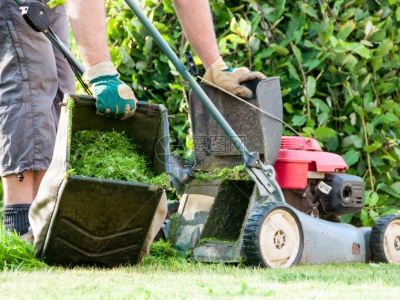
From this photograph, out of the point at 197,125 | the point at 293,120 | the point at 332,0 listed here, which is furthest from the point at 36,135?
the point at 332,0

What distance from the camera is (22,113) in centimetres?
188

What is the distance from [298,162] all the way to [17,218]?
3.77ft

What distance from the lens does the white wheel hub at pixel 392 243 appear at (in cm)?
199

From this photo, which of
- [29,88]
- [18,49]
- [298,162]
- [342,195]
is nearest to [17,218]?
[29,88]

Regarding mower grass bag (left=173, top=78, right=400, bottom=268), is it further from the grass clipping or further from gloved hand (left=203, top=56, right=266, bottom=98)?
the grass clipping

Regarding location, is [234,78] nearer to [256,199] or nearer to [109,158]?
[256,199]

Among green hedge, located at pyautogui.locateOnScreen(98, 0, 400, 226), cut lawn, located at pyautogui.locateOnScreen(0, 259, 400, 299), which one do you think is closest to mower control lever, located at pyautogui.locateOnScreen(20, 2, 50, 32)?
cut lawn, located at pyautogui.locateOnScreen(0, 259, 400, 299)

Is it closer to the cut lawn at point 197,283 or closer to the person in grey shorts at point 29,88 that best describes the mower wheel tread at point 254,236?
→ the cut lawn at point 197,283

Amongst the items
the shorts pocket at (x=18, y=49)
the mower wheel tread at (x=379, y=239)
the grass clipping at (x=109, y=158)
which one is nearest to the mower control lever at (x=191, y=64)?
the grass clipping at (x=109, y=158)

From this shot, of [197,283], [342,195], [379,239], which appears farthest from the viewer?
[342,195]

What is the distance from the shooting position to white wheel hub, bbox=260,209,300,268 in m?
1.68

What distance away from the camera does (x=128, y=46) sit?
2881mm

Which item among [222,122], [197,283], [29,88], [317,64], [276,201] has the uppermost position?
[317,64]

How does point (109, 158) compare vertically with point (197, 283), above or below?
above
